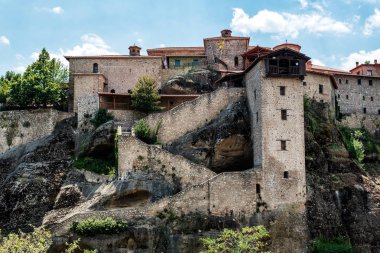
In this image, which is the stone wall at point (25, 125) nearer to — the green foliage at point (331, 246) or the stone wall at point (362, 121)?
the green foliage at point (331, 246)

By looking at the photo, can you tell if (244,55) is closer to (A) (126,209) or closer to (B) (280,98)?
(B) (280,98)

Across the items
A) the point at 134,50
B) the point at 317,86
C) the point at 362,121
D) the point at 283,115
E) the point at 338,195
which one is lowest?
the point at 338,195

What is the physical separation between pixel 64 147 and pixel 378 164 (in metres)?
31.3

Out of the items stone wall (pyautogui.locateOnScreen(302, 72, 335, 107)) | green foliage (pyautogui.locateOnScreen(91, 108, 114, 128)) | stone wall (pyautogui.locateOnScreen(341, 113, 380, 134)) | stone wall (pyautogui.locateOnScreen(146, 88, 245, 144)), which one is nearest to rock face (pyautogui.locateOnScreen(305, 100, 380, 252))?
stone wall (pyautogui.locateOnScreen(302, 72, 335, 107))

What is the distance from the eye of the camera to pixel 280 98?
4944 cm

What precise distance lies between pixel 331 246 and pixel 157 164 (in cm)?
1570

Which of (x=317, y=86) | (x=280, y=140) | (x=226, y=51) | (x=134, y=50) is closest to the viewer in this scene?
(x=280, y=140)

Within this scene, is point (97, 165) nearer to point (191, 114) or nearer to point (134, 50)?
point (191, 114)

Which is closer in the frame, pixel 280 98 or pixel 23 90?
pixel 280 98

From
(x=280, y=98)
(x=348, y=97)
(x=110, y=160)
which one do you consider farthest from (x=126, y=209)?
(x=348, y=97)

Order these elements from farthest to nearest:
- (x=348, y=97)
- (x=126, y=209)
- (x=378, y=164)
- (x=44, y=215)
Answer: (x=348, y=97) < (x=378, y=164) < (x=44, y=215) < (x=126, y=209)

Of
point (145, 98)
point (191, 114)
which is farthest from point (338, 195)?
point (145, 98)

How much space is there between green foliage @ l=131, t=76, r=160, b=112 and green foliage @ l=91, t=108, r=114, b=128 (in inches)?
102

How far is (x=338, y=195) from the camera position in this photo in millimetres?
51281
